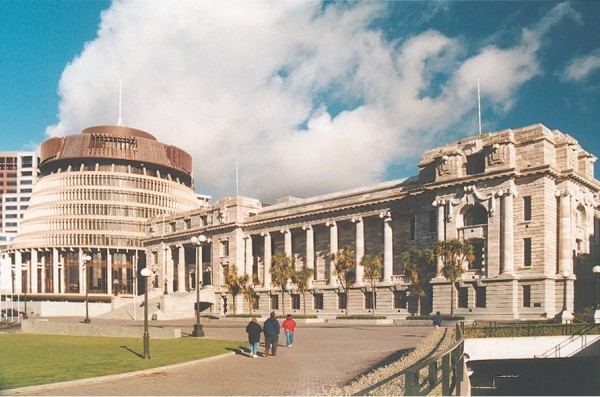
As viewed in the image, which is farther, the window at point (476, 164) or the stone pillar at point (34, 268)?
the stone pillar at point (34, 268)

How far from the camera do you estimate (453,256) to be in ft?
193

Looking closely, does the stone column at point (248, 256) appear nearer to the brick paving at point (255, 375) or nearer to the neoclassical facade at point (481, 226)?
the neoclassical facade at point (481, 226)

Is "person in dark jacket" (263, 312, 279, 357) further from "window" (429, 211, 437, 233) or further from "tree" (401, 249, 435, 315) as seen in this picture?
"window" (429, 211, 437, 233)

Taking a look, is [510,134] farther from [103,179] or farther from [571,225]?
[103,179]

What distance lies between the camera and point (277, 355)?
96.3ft

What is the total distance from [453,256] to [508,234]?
6.31m

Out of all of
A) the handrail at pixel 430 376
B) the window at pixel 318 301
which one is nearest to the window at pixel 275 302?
the window at pixel 318 301

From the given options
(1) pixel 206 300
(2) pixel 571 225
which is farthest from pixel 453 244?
(1) pixel 206 300

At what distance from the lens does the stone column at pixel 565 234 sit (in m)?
58.7

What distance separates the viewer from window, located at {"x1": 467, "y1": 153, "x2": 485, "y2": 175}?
63.8 meters

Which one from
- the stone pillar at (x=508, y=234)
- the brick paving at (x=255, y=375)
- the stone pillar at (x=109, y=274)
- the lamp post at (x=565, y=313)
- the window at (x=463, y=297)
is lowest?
the stone pillar at (x=109, y=274)

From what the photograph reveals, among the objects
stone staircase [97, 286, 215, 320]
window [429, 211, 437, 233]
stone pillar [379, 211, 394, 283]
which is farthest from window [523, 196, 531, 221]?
stone staircase [97, 286, 215, 320]

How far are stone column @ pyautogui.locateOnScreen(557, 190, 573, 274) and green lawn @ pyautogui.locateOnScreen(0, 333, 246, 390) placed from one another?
3916cm

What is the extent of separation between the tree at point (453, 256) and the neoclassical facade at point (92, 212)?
270 feet
